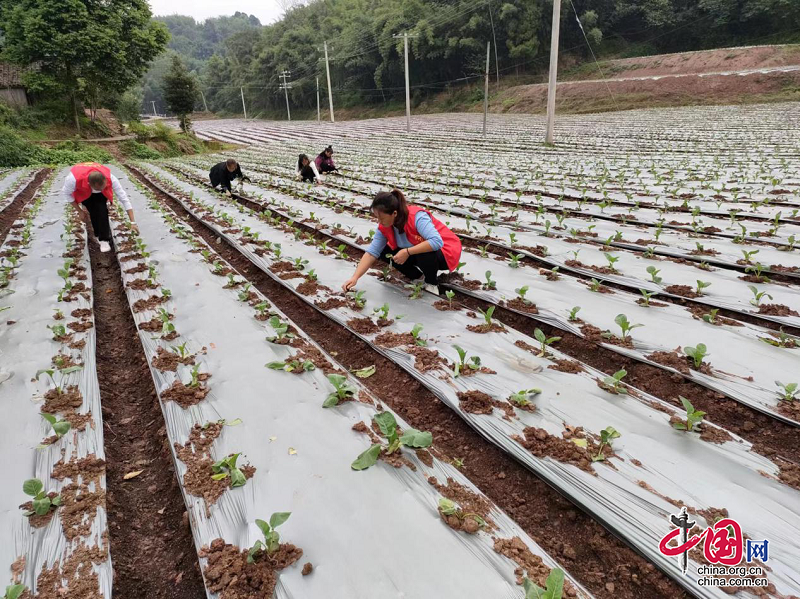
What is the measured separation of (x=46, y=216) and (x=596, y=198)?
32.5ft

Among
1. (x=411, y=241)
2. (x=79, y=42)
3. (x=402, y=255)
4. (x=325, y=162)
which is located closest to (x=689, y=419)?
(x=402, y=255)

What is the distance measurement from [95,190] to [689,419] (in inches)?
253

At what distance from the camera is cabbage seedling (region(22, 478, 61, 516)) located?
6.52 feet

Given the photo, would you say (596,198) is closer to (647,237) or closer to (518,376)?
(647,237)

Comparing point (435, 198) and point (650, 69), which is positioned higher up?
point (650, 69)

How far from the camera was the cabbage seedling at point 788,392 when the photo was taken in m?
2.46

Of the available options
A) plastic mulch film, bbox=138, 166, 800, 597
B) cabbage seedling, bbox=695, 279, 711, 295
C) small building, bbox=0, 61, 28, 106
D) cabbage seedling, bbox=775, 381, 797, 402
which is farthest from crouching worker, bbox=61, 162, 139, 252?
small building, bbox=0, 61, 28, 106

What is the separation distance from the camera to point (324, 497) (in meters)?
2.06

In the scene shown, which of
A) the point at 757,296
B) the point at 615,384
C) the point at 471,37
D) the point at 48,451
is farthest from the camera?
the point at 471,37

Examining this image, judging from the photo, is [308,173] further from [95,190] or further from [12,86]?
[12,86]

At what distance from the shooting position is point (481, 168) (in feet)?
39.3

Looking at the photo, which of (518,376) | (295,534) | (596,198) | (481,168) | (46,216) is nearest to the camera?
(295,534)

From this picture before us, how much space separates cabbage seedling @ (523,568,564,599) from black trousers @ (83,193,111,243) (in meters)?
6.36

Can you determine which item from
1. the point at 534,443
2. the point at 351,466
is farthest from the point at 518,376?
the point at 351,466
